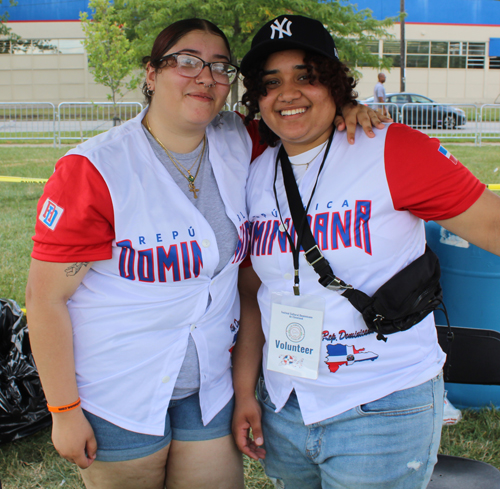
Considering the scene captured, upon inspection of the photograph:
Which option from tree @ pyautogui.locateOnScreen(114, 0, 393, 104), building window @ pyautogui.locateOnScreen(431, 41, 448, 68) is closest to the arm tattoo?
tree @ pyautogui.locateOnScreen(114, 0, 393, 104)

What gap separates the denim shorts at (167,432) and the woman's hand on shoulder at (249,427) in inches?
2.1

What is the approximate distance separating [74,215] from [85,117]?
15281 millimetres

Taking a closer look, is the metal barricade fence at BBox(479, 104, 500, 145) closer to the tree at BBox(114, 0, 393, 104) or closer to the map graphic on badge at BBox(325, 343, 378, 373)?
the tree at BBox(114, 0, 393, 104)

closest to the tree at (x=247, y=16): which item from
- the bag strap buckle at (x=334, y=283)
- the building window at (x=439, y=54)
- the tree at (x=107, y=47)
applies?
the tree at (x=107, y=47)

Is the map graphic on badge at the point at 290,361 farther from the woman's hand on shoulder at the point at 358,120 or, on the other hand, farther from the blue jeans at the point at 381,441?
the woman's hand on shoulder at the point at 358,120

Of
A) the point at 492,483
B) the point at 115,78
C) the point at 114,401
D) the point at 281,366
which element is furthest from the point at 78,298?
the point at 115,78

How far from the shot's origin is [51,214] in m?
1.63

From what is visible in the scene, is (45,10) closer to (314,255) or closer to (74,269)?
(74,269)

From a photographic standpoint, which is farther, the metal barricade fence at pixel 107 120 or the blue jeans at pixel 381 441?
the metal barricade fence at pixel 107 120

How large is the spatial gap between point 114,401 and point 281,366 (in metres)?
0.61

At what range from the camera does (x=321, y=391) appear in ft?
5.80

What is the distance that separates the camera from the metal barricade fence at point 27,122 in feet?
50.3

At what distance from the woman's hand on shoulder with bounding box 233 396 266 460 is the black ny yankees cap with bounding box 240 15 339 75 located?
1.34 m

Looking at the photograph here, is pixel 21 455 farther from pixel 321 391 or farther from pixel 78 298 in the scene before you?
pixel 321 391
